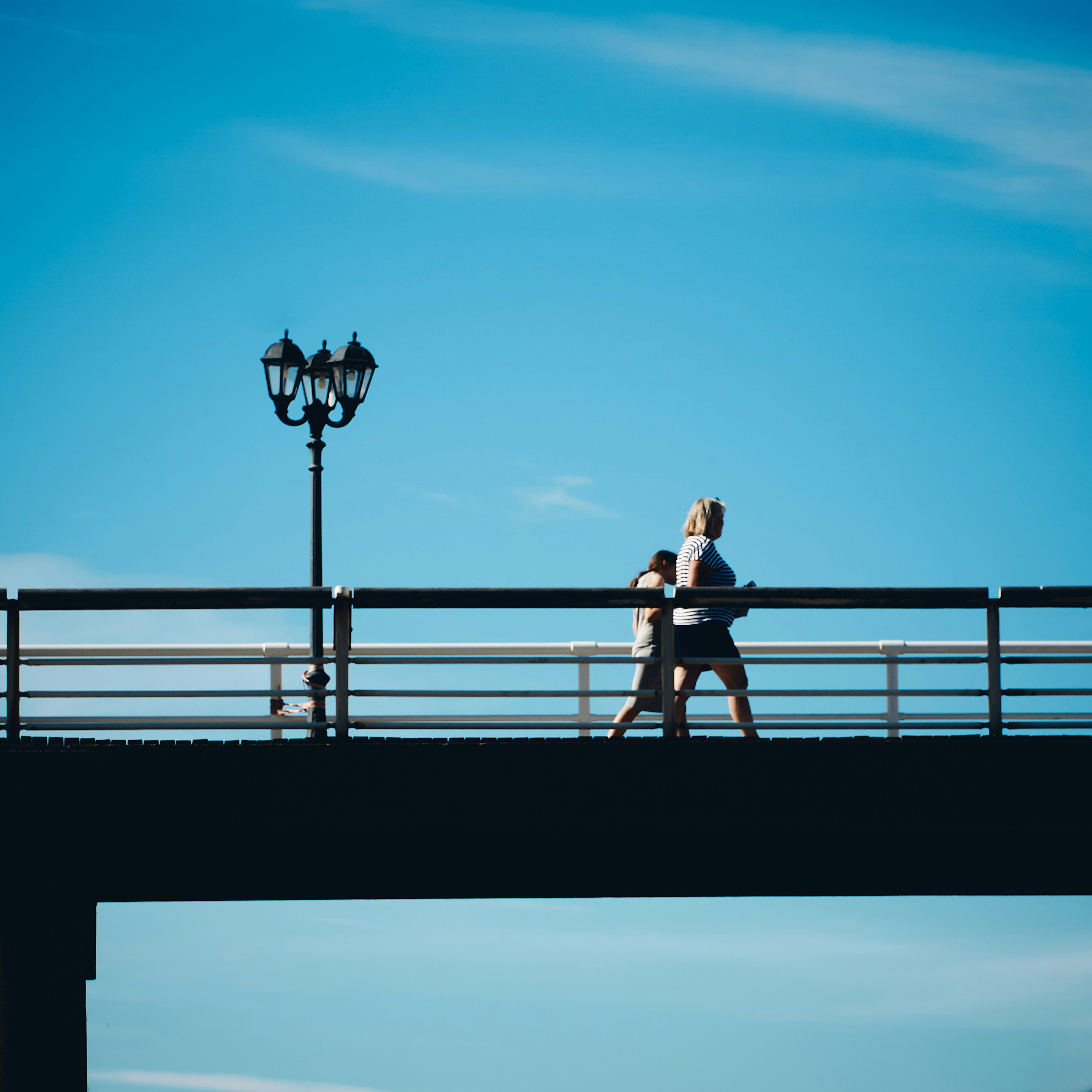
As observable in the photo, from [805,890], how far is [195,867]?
3696 millimetres

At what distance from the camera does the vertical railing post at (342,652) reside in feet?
26.4

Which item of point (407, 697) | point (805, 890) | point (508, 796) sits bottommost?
point (805, 890)

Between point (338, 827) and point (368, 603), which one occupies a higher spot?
point (368, 603)

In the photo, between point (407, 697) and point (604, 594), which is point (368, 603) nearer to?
point (407, 697)

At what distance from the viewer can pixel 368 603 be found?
830 cm

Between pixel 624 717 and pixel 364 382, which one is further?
pixel 364 382

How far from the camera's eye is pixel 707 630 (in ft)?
28.7

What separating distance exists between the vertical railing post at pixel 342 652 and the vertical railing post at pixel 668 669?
184 cm

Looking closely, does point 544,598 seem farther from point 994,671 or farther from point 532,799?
point 994,671

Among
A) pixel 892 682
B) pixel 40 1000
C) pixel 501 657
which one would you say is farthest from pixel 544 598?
pixel 40 1000

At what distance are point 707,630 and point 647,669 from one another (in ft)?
2.19

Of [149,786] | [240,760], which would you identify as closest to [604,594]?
[240,760]

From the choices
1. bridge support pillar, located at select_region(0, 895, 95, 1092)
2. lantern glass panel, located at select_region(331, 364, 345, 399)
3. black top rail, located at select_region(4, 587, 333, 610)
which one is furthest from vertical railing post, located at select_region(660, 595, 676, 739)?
lantern glass panel, located at select_region(331, 364, 345, 399)

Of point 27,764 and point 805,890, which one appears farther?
point 805,890
